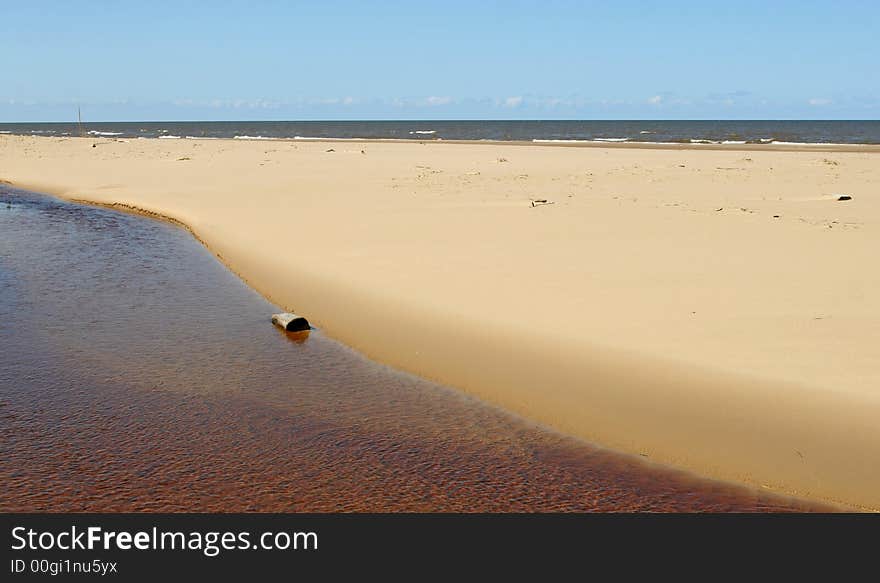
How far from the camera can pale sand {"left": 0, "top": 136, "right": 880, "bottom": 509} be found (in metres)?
6.88

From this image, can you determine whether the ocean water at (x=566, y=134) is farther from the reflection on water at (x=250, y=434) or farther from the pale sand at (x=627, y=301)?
the reflection on water at (x=250, y=434)

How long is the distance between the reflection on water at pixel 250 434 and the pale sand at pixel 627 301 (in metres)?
0.47

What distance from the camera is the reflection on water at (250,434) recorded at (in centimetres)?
593

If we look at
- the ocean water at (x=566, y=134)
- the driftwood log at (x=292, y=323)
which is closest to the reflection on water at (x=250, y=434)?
the driftwood log at (x=292, y=323)

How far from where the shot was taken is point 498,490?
609 cm

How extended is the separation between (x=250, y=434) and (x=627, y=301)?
5.29 meters
